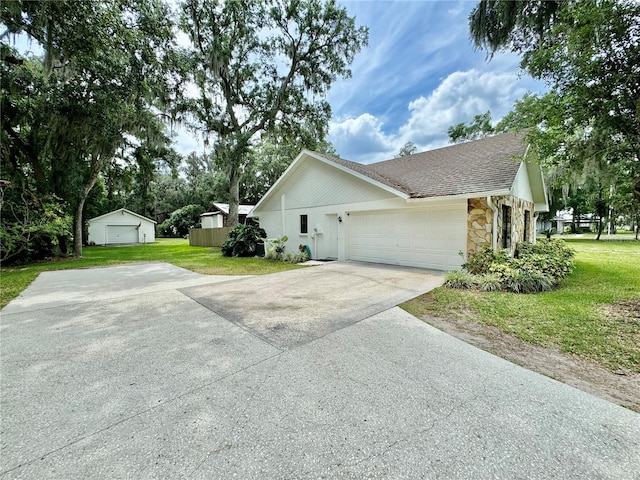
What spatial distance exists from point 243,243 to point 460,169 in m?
10.1

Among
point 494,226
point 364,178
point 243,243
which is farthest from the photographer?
point 243,243

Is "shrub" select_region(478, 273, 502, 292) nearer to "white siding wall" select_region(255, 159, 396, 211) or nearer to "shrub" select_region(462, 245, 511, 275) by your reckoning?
"shrub" select_region(462, 245, 511, 275)

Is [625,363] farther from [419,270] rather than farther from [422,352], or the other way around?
[419,270]

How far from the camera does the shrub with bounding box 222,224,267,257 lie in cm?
1387

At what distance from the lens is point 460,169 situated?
31.5ft

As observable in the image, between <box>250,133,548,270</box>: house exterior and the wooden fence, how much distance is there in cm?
720

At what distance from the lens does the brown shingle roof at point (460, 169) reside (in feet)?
26.1

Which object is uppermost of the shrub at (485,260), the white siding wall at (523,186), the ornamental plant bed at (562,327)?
the white siding wall at (523,186)

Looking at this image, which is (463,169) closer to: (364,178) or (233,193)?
(364,178)

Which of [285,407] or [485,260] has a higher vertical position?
[485,260]

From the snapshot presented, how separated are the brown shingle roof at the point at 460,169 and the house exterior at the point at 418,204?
33 millimetres

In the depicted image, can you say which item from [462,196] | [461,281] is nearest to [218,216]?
[462,196]

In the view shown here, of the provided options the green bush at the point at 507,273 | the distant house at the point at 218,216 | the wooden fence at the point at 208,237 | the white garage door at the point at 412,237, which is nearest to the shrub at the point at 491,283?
the green bush at the point at 507,273

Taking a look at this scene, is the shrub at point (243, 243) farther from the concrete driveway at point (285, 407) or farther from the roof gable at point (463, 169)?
the concrete driveway at point (285, 407)
